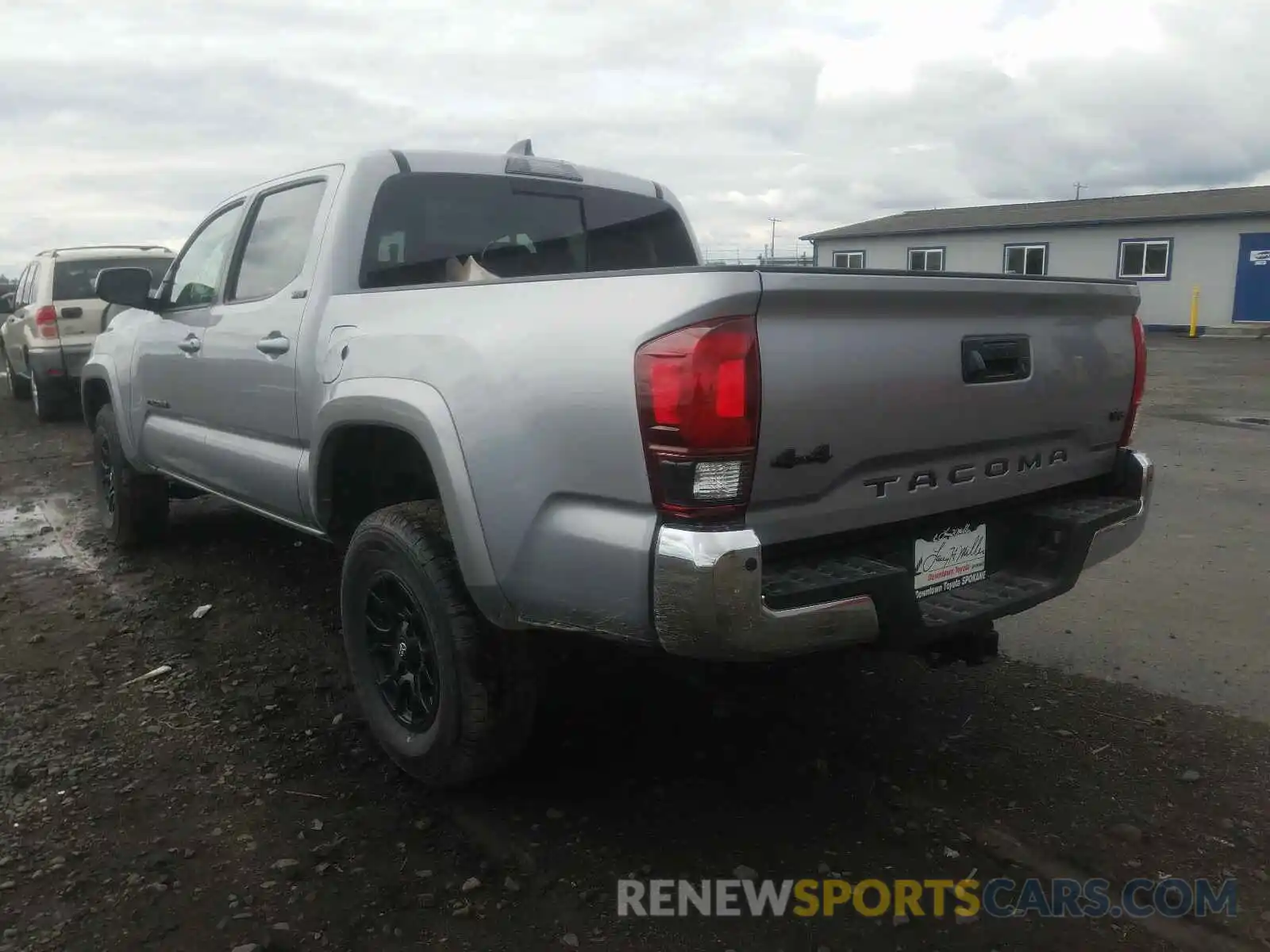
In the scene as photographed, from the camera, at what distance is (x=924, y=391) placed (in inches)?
105

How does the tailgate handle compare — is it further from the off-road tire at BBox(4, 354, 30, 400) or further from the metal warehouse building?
the metal warehouse building

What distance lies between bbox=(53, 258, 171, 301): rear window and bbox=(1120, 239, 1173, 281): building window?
915 inches

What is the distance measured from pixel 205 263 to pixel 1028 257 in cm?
2783

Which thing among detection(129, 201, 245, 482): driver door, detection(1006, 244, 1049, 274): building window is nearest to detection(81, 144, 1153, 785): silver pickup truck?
detection(129, 201, 245, 482): driver door

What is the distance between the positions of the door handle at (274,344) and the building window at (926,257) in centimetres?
2887

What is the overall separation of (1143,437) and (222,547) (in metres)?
8.26

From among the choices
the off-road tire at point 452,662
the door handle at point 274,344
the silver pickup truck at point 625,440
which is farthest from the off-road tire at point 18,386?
the off-road tire at point 452,662

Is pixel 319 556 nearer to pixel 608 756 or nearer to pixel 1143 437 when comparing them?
pixel 608 756

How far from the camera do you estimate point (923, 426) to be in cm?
269

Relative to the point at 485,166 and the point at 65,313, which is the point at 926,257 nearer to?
the point at 65,313

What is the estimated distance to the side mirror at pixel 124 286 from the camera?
15.5 ft

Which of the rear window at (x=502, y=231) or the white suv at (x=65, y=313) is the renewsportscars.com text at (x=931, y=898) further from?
the white suv at (x=65, y=313)

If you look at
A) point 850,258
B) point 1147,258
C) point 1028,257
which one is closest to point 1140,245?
point 1147,258

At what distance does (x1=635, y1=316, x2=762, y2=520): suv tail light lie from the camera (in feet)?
7.52
